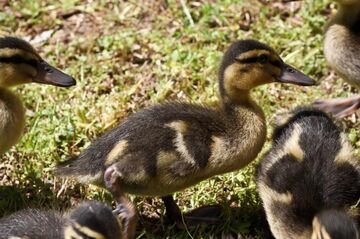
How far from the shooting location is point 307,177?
3.42 metres

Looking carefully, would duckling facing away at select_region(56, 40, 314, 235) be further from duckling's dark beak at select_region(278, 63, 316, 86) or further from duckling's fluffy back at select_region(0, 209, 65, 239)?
duckling's fluffy back at select_region(0, 209, 65, 239)

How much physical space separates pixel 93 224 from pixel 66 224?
214 millimetres

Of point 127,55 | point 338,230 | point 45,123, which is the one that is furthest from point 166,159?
point 127,55

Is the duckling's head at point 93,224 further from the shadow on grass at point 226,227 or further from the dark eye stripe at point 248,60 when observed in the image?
the dark eye stripe at point 248,60

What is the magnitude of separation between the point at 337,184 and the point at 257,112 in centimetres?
59

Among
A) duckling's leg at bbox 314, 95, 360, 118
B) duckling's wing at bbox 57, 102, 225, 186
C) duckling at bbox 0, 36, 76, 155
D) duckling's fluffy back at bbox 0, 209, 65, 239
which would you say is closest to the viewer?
duckling's fluffy back at bbox 0, 209, 65, 239

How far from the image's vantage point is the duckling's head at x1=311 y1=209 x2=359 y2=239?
295 cm

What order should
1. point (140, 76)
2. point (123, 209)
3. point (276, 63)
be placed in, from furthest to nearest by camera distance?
1. point (140, 76)
2. point (276, 63)
3. point (123, 209)

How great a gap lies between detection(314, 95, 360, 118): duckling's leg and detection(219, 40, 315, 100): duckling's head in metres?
0.79

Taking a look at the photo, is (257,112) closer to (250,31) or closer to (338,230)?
(338,230)

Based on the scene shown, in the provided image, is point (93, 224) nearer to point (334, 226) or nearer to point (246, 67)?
point (334, 226)

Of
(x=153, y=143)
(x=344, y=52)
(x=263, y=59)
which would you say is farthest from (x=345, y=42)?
(x=153, y=143)

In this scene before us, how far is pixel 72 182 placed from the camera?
13.5 ft

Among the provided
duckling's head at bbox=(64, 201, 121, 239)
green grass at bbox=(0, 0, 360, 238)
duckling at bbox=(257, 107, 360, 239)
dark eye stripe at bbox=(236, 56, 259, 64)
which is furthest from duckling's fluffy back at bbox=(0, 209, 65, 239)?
dark eye stripe at bbox=(236, 56, 259, 64)
